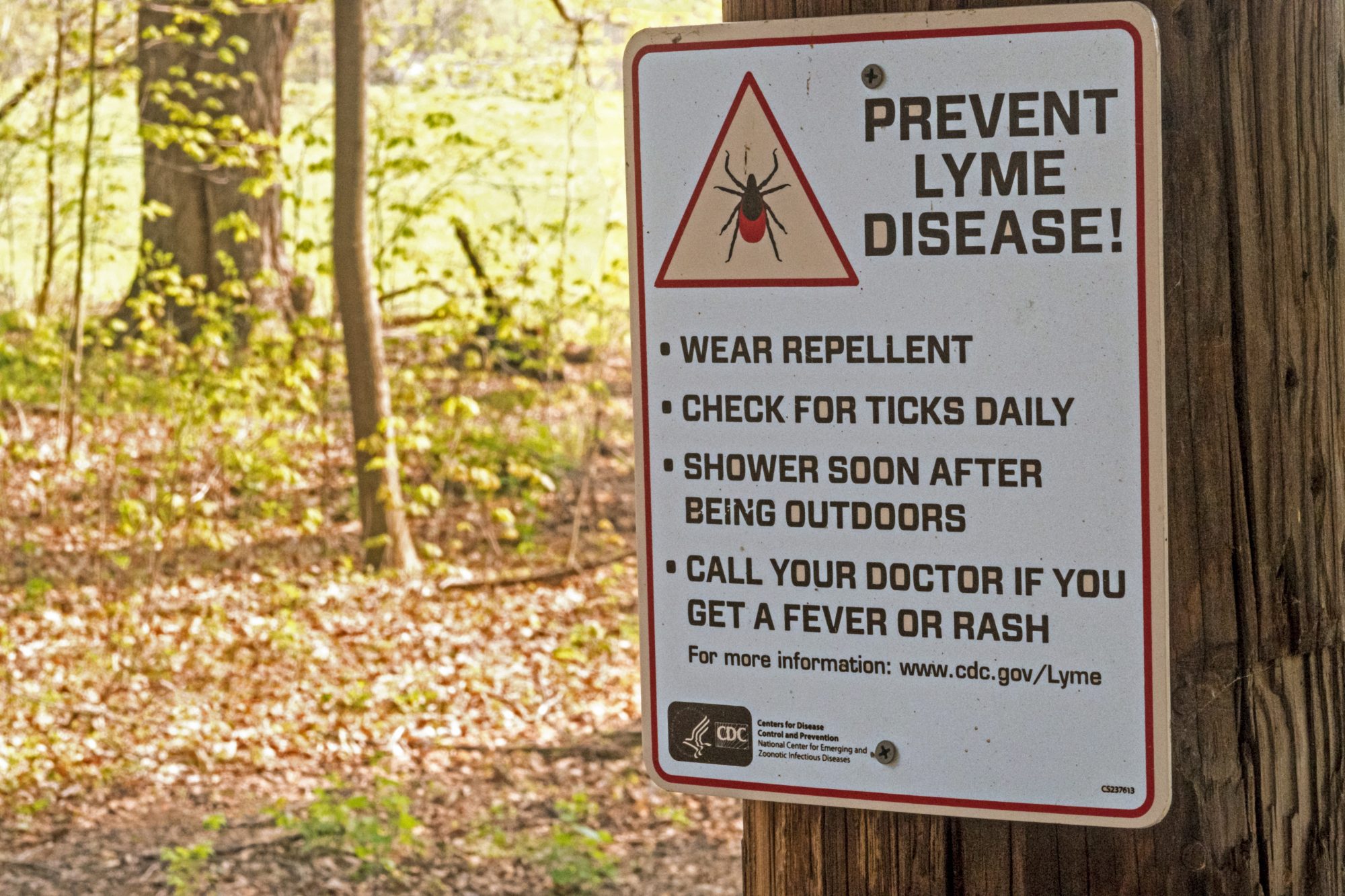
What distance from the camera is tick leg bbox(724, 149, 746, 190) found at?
1276 millimetres

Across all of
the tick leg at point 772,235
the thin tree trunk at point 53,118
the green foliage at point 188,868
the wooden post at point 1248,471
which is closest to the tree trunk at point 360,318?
the thin tree trunk at point 53,118

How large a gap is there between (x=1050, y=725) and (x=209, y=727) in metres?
5.37

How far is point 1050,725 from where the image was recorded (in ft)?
3.99

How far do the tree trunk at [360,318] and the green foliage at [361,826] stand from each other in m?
2.84

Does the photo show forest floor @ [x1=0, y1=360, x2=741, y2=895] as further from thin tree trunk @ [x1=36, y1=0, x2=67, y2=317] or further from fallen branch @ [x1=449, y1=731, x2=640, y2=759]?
thin tree trunk @ [x1=36, y1=0, x2=67, y2=317]

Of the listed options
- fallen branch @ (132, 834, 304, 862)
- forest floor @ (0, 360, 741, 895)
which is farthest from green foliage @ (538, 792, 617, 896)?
fallen branch @ (132, 834, 304, 862)

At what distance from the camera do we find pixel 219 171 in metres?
11.1

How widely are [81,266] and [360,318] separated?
6.50 feet

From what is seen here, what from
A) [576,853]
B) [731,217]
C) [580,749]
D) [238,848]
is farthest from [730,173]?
[580,749]

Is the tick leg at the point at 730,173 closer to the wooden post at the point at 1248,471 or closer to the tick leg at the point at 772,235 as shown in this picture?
the tick leg at the point at 772,235

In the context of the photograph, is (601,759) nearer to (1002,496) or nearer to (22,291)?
(1002,496)

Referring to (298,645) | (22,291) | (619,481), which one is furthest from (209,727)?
(22,291)

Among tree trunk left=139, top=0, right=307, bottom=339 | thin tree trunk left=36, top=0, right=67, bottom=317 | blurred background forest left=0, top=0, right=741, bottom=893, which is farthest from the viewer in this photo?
tree trunk left=139, top=0, right=307, bottom=339

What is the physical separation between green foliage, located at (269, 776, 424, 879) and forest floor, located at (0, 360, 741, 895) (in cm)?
1
